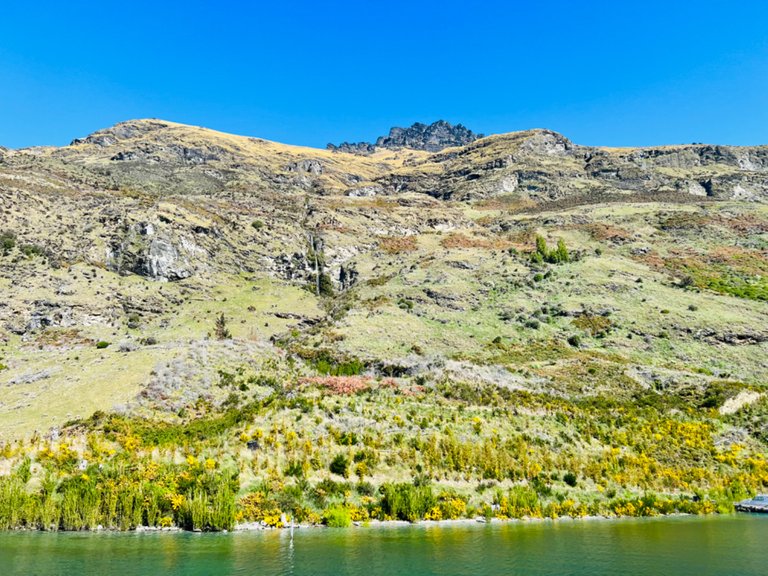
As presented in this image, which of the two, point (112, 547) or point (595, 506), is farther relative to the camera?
point (595, 506)

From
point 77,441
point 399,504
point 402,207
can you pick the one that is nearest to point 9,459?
point 77,441

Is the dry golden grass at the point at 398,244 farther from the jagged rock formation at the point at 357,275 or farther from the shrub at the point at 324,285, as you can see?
the shrub at the point at 324,285

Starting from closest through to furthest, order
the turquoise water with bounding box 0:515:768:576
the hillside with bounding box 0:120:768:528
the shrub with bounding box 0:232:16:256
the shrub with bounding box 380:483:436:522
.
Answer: the turquoise water with bounding box 0:515:768:576 < the shrub with bounding box 380:483:436:522 < the hillside with bounding box 0:120:768:528 < the shrub with bounding box 0:232:16:256

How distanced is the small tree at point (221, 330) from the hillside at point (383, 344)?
645mm

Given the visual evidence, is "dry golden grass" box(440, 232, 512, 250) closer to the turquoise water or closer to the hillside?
the hillside

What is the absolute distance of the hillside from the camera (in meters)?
31.3

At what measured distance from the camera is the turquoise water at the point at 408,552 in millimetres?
16875

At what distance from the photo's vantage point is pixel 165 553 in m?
19.0

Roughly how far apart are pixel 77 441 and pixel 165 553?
53.1 ft

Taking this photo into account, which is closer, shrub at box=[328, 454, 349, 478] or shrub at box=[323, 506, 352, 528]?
shrub at box=[323, 506, 352, 528]

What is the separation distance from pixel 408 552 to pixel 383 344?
133 ft

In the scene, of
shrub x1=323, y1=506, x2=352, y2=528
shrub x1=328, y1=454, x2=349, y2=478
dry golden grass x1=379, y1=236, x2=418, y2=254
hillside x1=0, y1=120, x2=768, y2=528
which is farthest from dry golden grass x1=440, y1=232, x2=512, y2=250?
shrub x1=323, y1=506, x2=352, y2=528

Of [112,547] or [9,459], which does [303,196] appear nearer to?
[9,459]

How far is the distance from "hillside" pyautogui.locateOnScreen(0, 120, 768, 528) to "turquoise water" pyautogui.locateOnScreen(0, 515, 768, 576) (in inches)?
146
